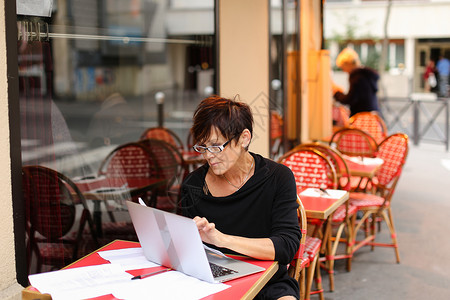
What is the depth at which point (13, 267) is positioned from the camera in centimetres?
229

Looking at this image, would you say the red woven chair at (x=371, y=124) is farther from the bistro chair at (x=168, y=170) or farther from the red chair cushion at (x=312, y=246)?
the red chair cushion at (x=312, y=246)

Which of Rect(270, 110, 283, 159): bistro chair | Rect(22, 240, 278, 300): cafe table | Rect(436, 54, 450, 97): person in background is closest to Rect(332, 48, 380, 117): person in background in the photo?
Rect(270, 110, 283, 159): bistro chair

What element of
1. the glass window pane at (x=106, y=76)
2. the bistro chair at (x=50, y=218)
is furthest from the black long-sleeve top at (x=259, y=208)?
the glass window pane at (x=106, y=76)

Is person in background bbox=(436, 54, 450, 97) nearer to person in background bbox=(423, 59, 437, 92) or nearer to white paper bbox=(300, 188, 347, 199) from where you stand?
person in background bbox=(423, 59, 437, 92)

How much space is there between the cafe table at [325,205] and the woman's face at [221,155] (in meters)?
1.16

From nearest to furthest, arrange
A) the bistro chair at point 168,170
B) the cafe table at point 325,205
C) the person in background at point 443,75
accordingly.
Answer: the cafe table at point 325,205 → the bistro chair at point 168,170 → the person in background at point 443,75

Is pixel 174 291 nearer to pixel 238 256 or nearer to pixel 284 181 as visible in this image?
pixel 238 256

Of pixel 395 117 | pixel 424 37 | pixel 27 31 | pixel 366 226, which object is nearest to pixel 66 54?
pixel 395 117

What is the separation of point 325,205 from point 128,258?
1.67 meters

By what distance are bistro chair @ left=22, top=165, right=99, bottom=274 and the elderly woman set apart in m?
0.68

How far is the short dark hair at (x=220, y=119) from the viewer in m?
2.45

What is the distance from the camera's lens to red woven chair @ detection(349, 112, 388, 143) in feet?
23.4

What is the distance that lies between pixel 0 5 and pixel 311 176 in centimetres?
279

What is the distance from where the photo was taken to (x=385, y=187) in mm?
5410
